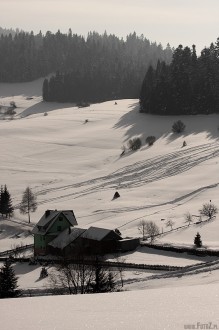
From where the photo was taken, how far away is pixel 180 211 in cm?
4997

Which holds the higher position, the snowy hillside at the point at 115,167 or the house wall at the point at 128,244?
the snowy hillside at the point at 115,167

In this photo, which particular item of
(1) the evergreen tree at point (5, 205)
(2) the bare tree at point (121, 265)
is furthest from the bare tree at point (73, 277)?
(1) the evergreen tree at point (5, 205)

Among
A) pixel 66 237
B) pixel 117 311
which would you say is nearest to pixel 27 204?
pixel 66 237

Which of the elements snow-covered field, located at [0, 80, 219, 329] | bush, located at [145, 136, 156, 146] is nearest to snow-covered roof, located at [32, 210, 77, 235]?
snow-covered field, located at [0, 80, 219, 329]

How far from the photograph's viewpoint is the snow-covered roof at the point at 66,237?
4459cm

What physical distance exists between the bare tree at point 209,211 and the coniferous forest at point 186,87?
61.6 m

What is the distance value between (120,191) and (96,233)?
65.1ft

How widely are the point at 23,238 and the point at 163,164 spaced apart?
95.5ft

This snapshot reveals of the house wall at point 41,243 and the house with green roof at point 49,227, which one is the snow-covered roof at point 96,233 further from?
the house wall at point 41,243

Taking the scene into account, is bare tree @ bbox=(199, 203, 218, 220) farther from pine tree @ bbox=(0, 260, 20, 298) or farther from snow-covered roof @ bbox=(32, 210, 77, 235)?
pine tree @ bbox=(0, 260, 20, 298)

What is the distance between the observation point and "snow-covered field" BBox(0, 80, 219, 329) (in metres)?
11.6

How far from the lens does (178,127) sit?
9600cm

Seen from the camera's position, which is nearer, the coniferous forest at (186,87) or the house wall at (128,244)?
the house wall at (128,244)

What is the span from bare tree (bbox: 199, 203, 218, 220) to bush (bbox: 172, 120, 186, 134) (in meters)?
49.6
